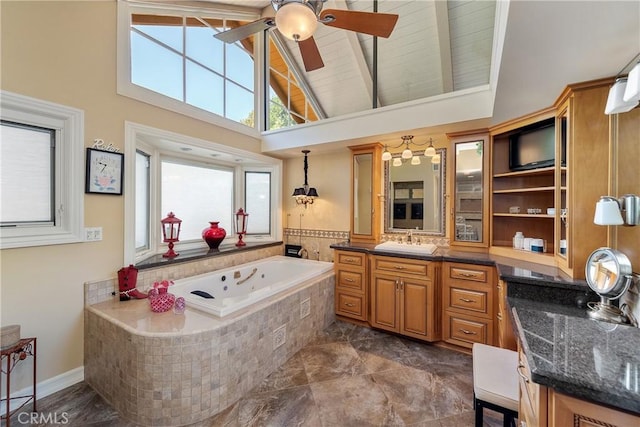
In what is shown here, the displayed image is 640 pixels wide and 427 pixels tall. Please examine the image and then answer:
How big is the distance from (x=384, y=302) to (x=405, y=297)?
25 cm

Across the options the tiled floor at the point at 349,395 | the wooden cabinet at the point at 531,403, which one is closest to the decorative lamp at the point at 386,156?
the tiled floor at the point at 349,395

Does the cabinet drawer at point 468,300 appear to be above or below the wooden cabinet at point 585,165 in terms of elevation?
below

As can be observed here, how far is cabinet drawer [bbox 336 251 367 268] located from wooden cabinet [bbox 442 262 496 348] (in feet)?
2.92

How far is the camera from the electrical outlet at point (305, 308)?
2.54m

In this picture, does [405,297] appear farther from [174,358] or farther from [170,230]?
[170,230]

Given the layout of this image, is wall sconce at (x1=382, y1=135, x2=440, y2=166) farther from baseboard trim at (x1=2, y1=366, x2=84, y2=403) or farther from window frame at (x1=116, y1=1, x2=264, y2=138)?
baseboard trim at (x1=2, y1=366, x2=84, y2=403)

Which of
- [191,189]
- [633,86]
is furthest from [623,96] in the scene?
[191,189]

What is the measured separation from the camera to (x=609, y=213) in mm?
1305

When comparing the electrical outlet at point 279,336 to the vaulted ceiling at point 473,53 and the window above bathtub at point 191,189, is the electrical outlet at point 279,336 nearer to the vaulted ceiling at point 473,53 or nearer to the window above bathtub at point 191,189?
the window above bathtub at point 191,189

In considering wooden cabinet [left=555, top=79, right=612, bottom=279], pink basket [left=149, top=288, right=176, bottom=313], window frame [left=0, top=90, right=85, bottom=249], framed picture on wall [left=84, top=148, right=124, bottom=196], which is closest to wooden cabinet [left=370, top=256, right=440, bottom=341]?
wooden cabinet [left=555, top=79, right=612, bottom=279]

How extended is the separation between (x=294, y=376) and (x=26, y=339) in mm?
1846

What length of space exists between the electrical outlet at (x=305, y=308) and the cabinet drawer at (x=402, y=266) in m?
0.85

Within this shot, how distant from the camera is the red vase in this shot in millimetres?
3238

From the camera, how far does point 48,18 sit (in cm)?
182
